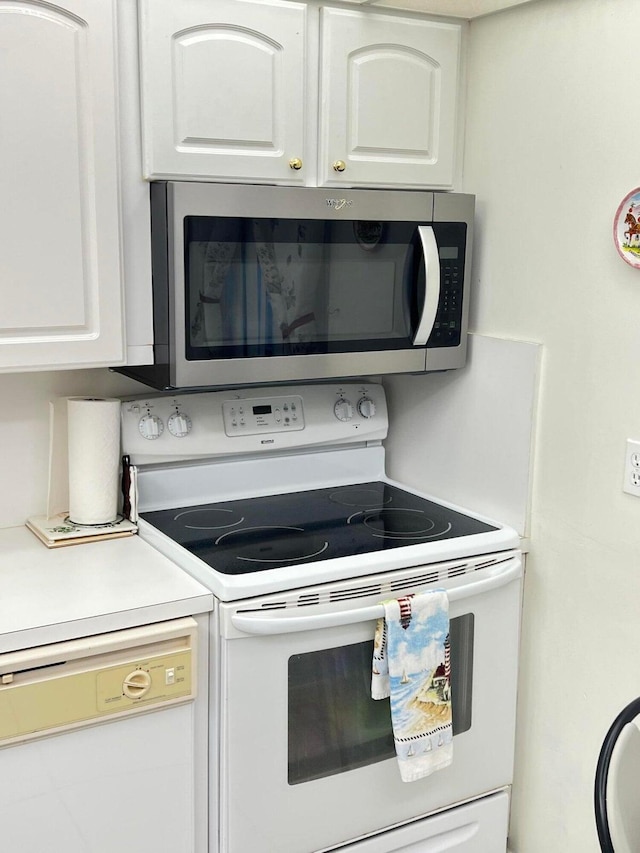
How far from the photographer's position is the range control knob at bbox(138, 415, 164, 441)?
2158 millimetres

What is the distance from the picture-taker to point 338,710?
6.20 ft

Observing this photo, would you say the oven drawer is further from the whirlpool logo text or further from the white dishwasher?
the whirlpool logo text

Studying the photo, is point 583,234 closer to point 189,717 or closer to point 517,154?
point 517,154

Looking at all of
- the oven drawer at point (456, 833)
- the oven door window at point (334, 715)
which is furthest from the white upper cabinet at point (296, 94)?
the oven drawer at point (456, 833)

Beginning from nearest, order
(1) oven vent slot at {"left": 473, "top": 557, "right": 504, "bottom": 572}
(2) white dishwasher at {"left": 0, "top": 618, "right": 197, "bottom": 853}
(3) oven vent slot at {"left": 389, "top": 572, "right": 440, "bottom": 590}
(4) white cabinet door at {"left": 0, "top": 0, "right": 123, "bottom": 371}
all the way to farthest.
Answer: (2) white dishwasher at {"left": 0, "top": 618, "right": 197, "bottom": 853} → (4) white cabinet door at {"left": 0, "top": 0, "right": 123, "bottom": 371} → (3) oven vent slot at {"left": 389, "top": 572, "right": 440, "bottom": 590} → (1) oven vent slot at {"left": 473, "top": 557, "right": 504, "bottom": 572}

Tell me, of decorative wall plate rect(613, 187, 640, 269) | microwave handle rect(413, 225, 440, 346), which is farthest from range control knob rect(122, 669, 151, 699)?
decorative wall plate rect(613, 187, 640, 269)

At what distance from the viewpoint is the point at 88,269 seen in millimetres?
1821

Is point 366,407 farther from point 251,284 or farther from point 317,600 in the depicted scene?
point 317,600

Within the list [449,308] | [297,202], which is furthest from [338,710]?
[297,202]

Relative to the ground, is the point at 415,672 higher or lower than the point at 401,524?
lower

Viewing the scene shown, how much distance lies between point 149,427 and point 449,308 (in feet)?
2.42

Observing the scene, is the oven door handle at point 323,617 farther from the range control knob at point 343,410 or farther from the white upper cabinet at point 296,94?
the white upper cabinet at point 296,94

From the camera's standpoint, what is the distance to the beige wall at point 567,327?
1847 mm

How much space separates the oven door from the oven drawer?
0.03 m
